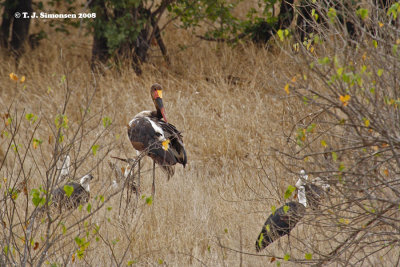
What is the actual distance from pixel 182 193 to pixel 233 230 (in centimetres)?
99

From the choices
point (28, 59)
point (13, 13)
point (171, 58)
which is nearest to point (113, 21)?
point (171, 58)

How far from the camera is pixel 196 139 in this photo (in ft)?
26.2

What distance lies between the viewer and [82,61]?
1114cm

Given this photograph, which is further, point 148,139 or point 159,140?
point 148,139

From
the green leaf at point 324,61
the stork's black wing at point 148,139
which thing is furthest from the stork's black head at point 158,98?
the green leaf at point 324,61

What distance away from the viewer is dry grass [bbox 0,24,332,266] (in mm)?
5129

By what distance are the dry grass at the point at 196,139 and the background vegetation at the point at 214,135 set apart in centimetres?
2

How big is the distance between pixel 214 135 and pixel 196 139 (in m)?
0.28

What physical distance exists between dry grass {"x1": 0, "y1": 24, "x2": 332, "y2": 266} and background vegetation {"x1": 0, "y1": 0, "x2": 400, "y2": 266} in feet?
0.07

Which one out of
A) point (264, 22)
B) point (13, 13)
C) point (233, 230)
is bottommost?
point (233, 230)

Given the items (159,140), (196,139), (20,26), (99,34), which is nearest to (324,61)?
(159,140)

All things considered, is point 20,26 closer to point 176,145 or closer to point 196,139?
point 196,139

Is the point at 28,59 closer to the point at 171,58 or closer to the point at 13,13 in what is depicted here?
the point at 13,13

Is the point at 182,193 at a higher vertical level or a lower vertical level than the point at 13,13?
lower
